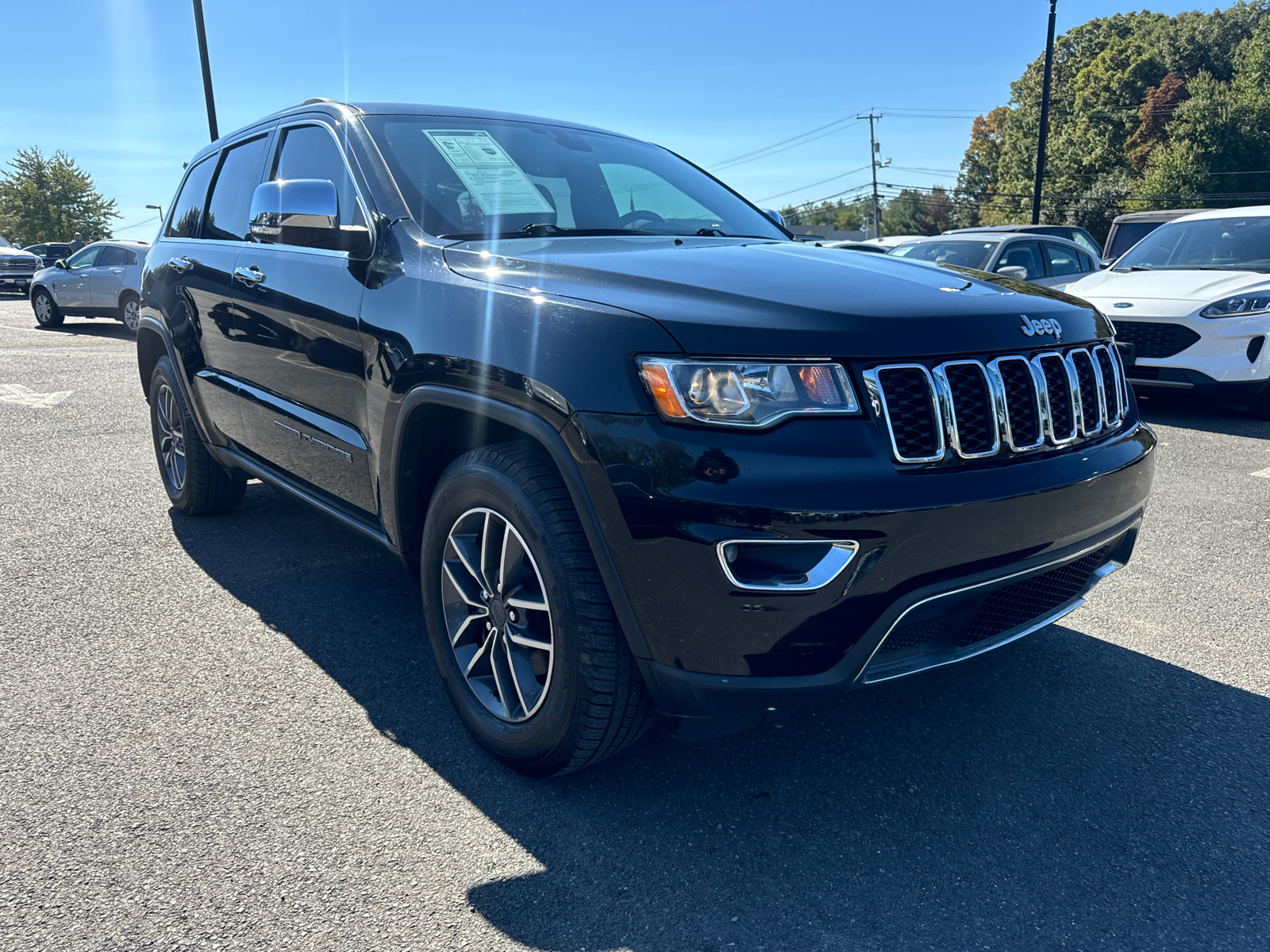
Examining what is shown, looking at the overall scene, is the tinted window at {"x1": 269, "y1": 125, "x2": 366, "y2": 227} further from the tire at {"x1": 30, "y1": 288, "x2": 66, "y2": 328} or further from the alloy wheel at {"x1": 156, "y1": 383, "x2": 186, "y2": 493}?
the tire at {"x1": 30, "y1": 288, "x2": 66, "y2": 328}

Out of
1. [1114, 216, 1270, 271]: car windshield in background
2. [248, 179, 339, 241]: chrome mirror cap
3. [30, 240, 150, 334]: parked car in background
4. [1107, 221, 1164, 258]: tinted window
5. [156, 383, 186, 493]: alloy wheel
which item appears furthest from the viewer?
[30, 240, 150, 334]: parked car in background

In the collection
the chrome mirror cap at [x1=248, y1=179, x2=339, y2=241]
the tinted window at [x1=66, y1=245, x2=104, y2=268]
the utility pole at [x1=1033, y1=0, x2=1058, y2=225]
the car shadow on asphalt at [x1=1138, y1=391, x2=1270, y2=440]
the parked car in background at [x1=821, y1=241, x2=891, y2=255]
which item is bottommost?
the car shadow on asphalt at [x1=1138, y1=391, x2=1270, y2=440]

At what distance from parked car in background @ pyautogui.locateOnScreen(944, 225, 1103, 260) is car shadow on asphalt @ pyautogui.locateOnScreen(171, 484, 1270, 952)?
8235 millimetres

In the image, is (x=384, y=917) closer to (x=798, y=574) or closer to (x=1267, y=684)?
(x=798, y=574)

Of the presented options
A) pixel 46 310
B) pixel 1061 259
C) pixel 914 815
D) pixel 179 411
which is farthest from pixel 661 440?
pixel 46 310

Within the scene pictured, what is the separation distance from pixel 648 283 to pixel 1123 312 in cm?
646

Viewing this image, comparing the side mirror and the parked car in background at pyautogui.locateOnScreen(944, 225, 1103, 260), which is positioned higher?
the parked car in background at pyautogui.locateOnScreen(944, 225, 1103, 260)

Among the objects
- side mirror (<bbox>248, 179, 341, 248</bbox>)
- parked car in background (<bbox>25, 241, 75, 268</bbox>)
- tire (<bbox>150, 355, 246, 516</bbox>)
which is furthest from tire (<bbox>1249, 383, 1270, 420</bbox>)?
parked car in background (<bbox>25, 241, 75, 268</bbox>)

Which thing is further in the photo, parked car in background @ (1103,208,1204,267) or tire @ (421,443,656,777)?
parked car in background @ (1103,208,1204,267)

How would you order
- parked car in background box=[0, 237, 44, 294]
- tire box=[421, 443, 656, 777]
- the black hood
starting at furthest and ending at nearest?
parked car in background box=[0, 237, 44, 294]
tire box=[421, 443, 656, 777]
the black hood

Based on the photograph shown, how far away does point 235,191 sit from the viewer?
13.2ft

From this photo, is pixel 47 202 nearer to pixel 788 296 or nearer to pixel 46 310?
pixel 46 310

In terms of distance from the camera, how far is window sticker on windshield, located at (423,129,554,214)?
3020 millimetres

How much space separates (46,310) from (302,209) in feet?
58.3
